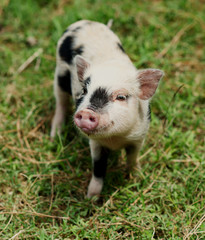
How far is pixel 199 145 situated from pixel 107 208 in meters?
1.40

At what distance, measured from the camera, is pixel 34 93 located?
487cm

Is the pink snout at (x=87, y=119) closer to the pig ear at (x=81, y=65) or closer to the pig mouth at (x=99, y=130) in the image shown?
the pig mouth at (x=99, y=130)

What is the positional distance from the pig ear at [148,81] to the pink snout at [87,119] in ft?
2.12

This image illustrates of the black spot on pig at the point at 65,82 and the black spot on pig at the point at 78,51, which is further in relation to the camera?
the black spot on pig at the point at 65,82

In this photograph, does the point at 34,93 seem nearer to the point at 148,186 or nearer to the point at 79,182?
the point at 79,182

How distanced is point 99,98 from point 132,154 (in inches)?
41.7

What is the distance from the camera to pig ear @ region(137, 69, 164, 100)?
10.0 feet

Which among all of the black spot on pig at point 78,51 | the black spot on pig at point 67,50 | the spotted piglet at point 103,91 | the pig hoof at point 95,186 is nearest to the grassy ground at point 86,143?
the pig hoof at point 95,186

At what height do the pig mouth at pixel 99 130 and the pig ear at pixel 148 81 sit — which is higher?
the pig ear at pixel 148 81

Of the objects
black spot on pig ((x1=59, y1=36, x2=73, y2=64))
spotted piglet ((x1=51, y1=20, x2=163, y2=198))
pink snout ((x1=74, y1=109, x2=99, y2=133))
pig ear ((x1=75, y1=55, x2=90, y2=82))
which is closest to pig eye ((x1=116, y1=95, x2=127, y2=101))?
spotted piglet ((x1=51, y1=20, x2=163, y2=198))

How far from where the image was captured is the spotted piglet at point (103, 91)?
2.77 meters

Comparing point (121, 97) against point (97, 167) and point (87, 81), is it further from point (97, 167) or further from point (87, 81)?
point (97, 167)

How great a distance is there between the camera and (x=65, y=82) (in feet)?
13.4

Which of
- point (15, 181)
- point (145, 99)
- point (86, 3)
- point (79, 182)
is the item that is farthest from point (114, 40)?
point (86, 3)
